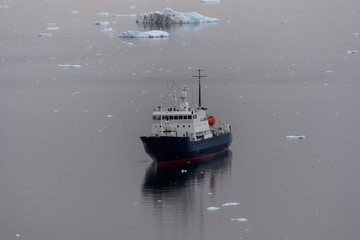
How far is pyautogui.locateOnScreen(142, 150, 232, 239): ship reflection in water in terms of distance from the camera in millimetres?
27828

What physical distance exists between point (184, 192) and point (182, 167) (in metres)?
3.29

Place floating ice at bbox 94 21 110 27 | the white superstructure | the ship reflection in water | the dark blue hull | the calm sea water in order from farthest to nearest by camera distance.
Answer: floating ice at bbox 94 21 110 27 → the white superstructure → the dark blue hull → the calm sea water → the ship reflection in water

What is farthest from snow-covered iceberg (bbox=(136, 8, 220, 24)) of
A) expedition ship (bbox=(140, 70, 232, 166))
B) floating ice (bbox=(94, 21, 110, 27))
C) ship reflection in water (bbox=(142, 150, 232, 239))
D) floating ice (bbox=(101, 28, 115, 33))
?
expedition ship (bbox=(140, 70, 232, 166))

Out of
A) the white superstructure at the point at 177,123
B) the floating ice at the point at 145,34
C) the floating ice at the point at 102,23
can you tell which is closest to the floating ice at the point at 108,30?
the floating ice at the point at 145,34

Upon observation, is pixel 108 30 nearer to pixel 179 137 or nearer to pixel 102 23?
pixel 102 23

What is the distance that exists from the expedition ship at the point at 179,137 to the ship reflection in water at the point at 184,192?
1.24 feet

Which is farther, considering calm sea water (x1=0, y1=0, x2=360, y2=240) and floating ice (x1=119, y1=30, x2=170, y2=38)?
floating ice (x1=119, y1=30, x2=170, y2=38)

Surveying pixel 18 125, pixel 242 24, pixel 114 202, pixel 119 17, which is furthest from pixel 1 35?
pixel 114 202

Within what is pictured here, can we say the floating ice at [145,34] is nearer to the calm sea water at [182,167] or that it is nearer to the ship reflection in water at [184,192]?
the calm sea water at [182,167]

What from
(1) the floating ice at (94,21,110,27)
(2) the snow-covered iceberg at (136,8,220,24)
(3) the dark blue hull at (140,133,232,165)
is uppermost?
(2) the snow-covered iceberg at (136,8,220,24)

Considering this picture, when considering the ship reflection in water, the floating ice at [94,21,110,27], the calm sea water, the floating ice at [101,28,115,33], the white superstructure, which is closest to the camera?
the ship reflection in water

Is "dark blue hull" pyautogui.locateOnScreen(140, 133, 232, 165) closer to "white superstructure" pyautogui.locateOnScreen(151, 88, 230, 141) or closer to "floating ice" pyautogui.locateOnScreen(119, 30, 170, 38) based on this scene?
"white superstructure" pyautogui.locateOnScreen(151, 88, 230, 141)

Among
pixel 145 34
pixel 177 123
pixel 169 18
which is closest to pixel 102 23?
pixel 169 18

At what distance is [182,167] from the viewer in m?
34.6
